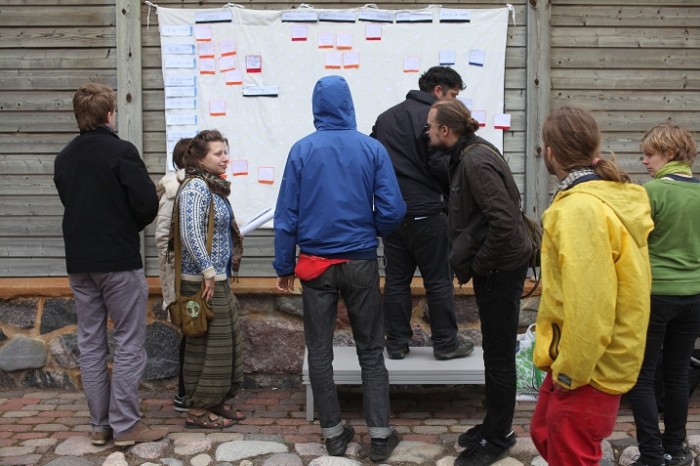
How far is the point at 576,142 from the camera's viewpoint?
3.05 metres

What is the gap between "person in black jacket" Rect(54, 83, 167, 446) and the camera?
440cm

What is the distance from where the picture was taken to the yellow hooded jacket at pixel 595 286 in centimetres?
283

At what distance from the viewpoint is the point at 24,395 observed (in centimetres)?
588

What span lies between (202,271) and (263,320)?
1.51 metres

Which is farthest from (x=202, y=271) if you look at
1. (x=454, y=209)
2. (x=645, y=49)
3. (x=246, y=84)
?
(x=645, y=49)

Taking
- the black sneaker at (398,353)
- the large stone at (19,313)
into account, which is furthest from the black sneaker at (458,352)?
the large stone at (19,313)

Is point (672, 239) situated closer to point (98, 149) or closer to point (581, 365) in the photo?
point (581, 365)

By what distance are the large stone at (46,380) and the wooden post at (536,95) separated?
3.66 meters

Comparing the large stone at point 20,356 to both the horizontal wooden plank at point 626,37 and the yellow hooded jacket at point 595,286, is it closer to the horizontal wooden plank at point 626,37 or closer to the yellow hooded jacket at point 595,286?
the yellow hooded jacket at point 595,286

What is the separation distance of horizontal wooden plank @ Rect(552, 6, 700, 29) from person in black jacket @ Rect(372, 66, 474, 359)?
1515 mm

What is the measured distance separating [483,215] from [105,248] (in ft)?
6.54

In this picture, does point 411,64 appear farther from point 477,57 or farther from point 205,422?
point 205,422

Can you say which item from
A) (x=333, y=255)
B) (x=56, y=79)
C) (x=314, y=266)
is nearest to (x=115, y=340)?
(x=314, y=266)

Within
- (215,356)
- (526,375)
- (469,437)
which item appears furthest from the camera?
(526,375)
